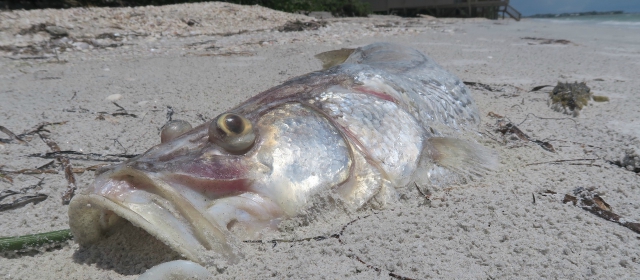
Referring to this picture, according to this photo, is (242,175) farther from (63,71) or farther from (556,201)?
(63,71)

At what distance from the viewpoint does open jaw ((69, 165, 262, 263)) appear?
123cm

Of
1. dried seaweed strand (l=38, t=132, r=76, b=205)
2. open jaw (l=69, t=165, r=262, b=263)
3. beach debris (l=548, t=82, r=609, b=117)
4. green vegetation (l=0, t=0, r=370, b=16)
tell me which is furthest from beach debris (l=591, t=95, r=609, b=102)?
green vegetation (l=0, t=0, r=370, b=16)

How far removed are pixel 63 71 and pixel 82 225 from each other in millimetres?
4253

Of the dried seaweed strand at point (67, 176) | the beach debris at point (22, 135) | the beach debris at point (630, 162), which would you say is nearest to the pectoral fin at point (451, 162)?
the beach debris at point (630, 162)

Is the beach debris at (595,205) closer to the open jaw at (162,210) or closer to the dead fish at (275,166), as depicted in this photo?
the dead fish at (275,166)

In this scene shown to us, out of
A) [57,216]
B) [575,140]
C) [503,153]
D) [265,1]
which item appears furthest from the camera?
[265,1]

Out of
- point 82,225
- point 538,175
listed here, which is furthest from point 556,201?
point 82,225

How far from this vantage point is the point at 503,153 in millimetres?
2445

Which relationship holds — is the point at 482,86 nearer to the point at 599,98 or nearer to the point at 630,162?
the point at 599,98

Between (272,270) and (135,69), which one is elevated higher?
(135,69)

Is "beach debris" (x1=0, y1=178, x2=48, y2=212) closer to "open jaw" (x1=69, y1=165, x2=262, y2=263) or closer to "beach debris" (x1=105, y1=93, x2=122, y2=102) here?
"open jaw" (x1=69, y1=165, x2=262, y2=263)

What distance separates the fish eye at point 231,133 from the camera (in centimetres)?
143

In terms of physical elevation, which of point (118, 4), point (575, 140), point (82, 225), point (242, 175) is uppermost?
point (118, 4)

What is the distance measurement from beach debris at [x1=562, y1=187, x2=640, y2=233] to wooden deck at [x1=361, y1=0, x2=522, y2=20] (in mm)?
26017
